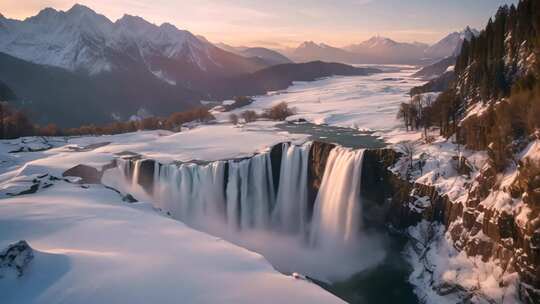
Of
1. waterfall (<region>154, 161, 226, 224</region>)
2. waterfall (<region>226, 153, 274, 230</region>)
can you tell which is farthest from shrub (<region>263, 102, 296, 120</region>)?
waterfall (<region>154, 161, 226, 224</region>)

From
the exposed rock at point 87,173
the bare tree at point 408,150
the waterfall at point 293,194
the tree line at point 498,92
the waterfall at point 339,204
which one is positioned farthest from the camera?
the exposed rock at point 87,173

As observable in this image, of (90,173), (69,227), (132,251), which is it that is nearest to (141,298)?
(132,251)

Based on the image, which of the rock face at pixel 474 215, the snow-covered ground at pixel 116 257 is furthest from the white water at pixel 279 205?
the snow-covered ground at pixel 116 257

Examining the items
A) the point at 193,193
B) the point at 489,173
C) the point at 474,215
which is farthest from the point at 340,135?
the point at 474,215

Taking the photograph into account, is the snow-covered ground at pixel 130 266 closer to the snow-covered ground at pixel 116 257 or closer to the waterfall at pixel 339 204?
the snow-covered ground at pixel 116 257

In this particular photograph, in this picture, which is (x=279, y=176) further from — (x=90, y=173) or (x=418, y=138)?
(x=90, y=173)

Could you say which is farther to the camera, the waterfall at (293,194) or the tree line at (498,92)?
the waterfall at (293,194)

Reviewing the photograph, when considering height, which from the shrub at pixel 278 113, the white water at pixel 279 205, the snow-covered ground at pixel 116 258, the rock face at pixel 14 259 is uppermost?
the shrub at pixel 278 113
